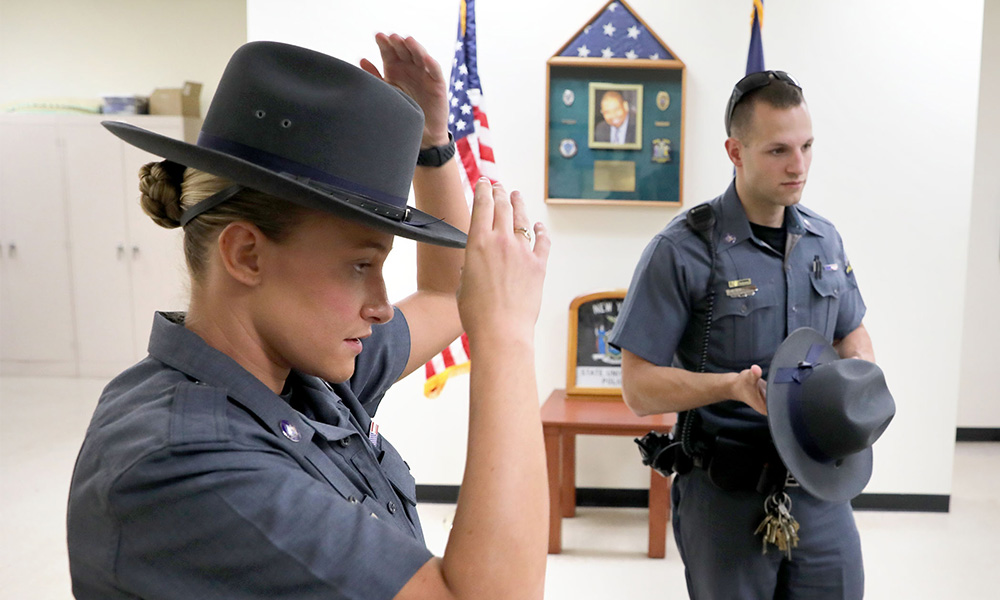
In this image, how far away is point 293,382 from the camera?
3.21ft

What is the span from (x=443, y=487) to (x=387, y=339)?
2994 millimetres

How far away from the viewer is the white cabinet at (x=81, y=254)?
6.93m

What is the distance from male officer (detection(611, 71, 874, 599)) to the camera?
6.18ft

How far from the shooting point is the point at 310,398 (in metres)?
0.96

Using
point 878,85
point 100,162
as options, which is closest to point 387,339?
point 878,85

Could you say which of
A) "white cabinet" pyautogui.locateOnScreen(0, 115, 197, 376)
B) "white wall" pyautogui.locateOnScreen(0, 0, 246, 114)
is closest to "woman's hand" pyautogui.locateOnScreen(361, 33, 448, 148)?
"white cabinet" pyautogui.locateOnScreen(0, 115, 197, 376)

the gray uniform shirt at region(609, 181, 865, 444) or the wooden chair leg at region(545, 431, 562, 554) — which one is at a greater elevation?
the gray uniform shirt at region(609, 181, 865, 444)

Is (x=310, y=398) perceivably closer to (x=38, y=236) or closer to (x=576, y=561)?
(x=576, y=561)

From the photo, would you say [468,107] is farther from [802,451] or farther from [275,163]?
[275,163]

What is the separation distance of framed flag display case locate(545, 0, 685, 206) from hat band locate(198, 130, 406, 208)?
3012mm

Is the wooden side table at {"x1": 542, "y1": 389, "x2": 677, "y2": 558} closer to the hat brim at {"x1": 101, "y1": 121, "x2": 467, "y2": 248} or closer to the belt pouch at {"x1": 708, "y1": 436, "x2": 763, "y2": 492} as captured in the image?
the belt pouch at {"x1": 708, "y1": 436, "x2": 763, "y2": 492}

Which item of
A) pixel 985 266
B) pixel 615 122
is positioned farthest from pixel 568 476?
pixel 985 266

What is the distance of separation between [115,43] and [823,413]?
290 inches

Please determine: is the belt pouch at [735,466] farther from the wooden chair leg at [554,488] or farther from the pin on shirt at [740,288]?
the wooden chair leg at [554,488]
